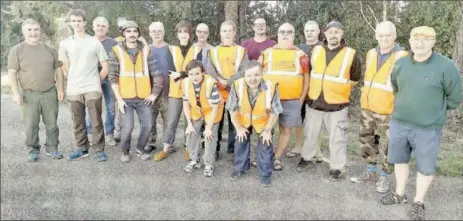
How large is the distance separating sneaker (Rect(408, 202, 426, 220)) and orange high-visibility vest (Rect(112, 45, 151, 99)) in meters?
3.45

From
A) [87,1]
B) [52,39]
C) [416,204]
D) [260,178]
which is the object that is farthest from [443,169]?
[52,39]

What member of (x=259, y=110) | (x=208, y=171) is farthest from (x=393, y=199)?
(x=208, y=171)

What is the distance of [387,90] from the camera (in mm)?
4695

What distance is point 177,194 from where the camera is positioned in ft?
15.5

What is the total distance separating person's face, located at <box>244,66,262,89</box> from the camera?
4.84 m

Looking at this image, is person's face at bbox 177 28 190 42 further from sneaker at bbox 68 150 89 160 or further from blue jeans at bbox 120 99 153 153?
sneaker at bbox 68 150 89 160

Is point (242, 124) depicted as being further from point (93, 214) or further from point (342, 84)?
point (93, 214)

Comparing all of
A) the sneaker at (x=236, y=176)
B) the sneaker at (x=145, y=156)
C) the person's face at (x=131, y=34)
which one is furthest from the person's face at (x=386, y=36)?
the sneaker at (x=145, y=156)

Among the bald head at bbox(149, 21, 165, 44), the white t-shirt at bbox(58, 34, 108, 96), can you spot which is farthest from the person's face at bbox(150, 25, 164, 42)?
the white t-shirt at bbox(58, 34, 108, 96)

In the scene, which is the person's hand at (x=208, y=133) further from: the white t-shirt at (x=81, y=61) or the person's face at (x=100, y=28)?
the person's face at (x=100, y=28)

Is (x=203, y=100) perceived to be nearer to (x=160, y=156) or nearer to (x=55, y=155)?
(x=160, y=156)

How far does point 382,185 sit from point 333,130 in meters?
0.83

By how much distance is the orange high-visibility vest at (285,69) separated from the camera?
17.3 feet

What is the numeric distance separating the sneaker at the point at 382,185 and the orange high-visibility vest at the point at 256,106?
1.43 meters
